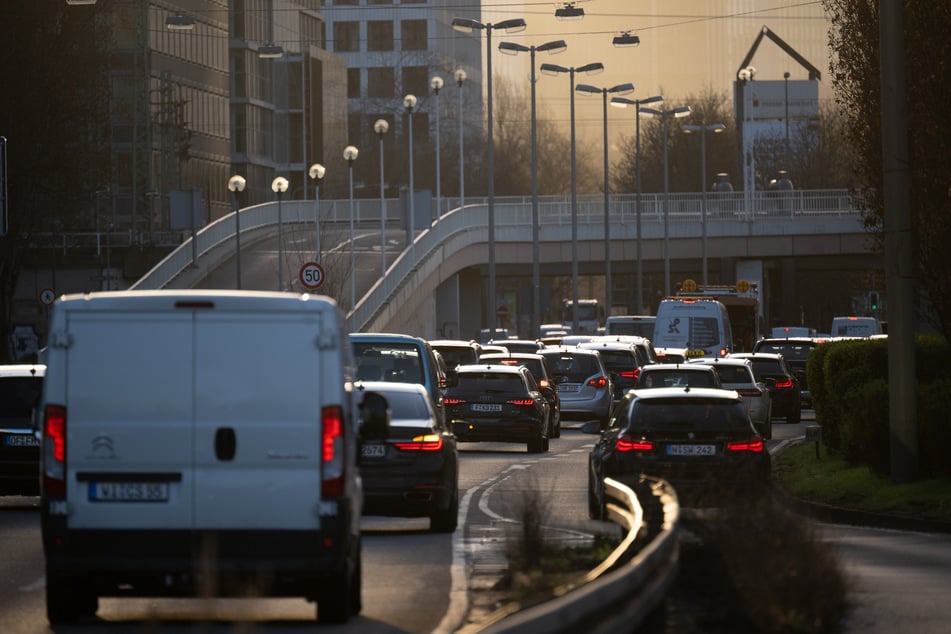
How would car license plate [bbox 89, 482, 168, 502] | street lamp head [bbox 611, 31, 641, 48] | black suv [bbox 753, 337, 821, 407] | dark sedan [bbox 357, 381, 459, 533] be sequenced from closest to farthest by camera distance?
car license plate [bbox 89, 482, 168, 502] < dark sedan [bbox 357, 381, 459, 533] < black suv [bbox 753, 337, 821, 407] < street lamp head [bbox 611, 31, 641, 48]

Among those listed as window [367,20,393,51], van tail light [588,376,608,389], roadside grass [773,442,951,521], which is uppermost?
window [367,20,393,51]

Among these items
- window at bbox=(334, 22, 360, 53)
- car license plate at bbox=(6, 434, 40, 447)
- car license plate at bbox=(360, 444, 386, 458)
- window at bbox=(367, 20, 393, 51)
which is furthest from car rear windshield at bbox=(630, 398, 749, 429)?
window at bbox=(334, 22, 360, 53)

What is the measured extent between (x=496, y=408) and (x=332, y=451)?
2307 cm

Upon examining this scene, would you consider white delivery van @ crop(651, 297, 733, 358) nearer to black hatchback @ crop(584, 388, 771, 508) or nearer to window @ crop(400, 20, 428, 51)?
black hatchback @ crop(584, 388, 771, 508)

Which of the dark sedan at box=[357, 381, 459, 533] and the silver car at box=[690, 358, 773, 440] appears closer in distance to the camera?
the dark sedan at box=[357, 381, 459, 533]

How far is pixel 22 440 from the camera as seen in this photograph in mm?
22719

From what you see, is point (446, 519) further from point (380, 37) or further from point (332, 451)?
point (380, 37)

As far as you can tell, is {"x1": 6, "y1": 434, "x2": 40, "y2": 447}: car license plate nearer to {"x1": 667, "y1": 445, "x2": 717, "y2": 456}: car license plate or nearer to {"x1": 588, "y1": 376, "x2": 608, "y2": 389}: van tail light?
{"x1": 667, "y1": 445, "x2": 717, "y2": 456}: car license plate

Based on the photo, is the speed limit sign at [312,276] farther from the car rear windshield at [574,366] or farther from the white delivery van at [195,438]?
the white delivery van at [195,438]

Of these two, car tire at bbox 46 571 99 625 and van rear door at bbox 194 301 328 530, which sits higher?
van rear door at bbox 194 301 328 530

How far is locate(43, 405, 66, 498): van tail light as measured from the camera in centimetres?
1218

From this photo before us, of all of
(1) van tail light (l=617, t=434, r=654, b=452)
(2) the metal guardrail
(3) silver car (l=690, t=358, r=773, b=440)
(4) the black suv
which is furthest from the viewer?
(4) the black suv

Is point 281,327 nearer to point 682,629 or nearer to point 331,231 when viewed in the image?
point 682,629

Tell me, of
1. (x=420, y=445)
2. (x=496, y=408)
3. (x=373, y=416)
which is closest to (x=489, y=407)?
(x=496, y=408)
